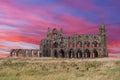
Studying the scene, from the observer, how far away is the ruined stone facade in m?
102

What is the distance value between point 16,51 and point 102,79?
99.1 metres

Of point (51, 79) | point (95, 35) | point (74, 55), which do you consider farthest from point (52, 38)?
point (51, 79)

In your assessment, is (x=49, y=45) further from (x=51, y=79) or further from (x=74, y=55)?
(x=51, y=79)

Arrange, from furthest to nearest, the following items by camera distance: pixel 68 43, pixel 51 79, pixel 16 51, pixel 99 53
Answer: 1. pixel 16 51
2. pixel 68 43
3. pixel 99 53
4. pixel 51 79

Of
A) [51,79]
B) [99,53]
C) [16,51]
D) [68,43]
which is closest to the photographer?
Answer: [51,79]

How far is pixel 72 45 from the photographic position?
10888 cm

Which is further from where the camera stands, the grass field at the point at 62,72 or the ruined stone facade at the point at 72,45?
the ruined stone facade at the point at 72,45

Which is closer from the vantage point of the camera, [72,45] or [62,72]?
[62,72]

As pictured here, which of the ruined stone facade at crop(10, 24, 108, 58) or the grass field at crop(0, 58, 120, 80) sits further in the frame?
the ruined stone facade at crop(10, 24, 108, 58)

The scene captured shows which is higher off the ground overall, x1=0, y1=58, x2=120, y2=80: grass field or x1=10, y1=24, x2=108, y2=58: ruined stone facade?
x1=10, y1=24, x2=108, y2=58: ruined stone facade

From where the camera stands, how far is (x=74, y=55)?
107 metres

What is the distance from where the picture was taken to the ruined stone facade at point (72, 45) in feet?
336

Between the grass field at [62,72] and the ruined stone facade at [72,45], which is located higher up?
the ruined stone facade at [72,45]

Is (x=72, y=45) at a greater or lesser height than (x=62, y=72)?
greater
